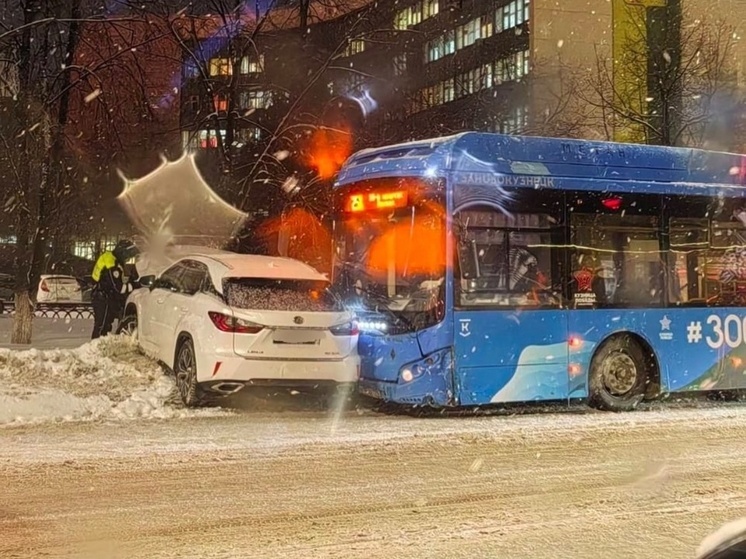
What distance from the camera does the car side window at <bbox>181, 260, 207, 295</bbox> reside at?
1004 cm

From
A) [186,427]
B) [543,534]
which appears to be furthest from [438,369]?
[543,534]

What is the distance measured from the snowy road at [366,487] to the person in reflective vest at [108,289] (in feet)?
21.2

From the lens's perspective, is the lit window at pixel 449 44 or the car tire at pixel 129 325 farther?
the lit window at pixel 449 44

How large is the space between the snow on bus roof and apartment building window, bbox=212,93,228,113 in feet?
26.8

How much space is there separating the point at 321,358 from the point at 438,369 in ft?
4.61

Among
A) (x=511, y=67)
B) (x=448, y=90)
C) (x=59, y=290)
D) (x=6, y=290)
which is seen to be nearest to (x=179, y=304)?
(x=448, y=90)

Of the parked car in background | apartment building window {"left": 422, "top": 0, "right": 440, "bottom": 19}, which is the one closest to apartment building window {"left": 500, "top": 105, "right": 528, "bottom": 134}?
apartment building window {"left": 422, "top": 0, "right": 440, "bottom": 19}

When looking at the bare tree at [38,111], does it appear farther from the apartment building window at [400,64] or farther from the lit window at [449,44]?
the lit window at [449,44]

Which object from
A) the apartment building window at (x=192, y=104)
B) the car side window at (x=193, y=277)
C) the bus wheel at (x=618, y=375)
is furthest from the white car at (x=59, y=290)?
the bus wheel at (x=618, y=375)

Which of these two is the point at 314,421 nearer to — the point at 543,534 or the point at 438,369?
the point at 438,369

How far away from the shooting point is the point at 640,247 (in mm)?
10438

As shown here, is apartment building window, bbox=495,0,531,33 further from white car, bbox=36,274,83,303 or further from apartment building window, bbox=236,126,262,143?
apartment building window, bbox=236,126,262,143

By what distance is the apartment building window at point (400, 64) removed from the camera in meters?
23.6

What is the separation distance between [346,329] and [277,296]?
921mm
